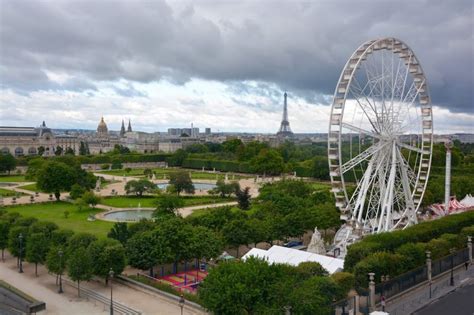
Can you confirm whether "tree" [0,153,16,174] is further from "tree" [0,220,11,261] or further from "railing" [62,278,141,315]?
"railing" [62,278,141,315]

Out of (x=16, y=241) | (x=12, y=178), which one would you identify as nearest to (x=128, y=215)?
(x=16, y=241)

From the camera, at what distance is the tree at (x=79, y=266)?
27547 millimetres

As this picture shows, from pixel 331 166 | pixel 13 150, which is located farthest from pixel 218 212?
pixel 13 150

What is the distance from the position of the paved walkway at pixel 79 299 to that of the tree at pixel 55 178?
1227 inches

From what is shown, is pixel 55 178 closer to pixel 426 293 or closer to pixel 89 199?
pixel 89 199

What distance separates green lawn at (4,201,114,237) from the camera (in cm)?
4512

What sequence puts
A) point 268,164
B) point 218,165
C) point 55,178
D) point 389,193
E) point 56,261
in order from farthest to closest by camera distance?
point 218,165
point 268,164
point 55,178
point 389,193
point 56,261

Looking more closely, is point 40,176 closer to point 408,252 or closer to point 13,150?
point 408,252

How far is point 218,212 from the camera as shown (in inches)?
1542

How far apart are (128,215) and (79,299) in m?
27.9

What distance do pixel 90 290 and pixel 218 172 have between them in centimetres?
8282

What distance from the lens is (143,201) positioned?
6456 centimetres

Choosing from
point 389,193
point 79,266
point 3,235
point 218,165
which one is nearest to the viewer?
point 79,266

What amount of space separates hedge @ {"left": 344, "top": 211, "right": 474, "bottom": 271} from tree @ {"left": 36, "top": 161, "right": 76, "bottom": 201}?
4368 centimetres
